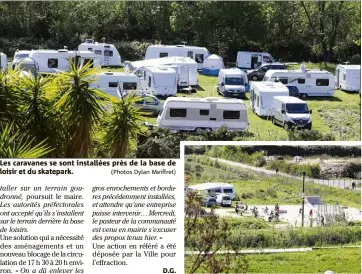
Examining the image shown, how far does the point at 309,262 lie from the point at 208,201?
3.31ft

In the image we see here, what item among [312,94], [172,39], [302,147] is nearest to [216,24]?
[172,39]

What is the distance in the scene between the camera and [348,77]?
71.8ft

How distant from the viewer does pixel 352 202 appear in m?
7.39

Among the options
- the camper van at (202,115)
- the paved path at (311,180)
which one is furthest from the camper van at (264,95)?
the paved path at (311,180)

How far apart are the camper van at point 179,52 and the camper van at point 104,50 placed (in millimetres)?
878

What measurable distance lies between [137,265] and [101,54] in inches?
640

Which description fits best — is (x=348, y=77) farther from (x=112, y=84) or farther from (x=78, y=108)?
(x=78, y=108)

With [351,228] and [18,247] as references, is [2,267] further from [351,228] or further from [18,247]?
[351,228]

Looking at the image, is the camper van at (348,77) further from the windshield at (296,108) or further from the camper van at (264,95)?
the windshield at (296,108)

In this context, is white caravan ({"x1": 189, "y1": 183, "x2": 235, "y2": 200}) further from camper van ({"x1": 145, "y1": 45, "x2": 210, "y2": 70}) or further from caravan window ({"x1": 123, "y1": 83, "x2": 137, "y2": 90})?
camper van ({"x1": 145, "y1": 45, "x2": 210, "y2": 70})

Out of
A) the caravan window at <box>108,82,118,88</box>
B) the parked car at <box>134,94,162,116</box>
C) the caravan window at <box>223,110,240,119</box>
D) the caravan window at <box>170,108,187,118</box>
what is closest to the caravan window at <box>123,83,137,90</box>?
the caravan window at <box>108,82,118,88</box>

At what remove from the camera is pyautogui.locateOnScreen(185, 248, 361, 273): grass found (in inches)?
281

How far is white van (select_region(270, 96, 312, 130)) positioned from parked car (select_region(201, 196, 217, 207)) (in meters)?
9.84

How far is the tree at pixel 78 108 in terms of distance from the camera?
795cm
